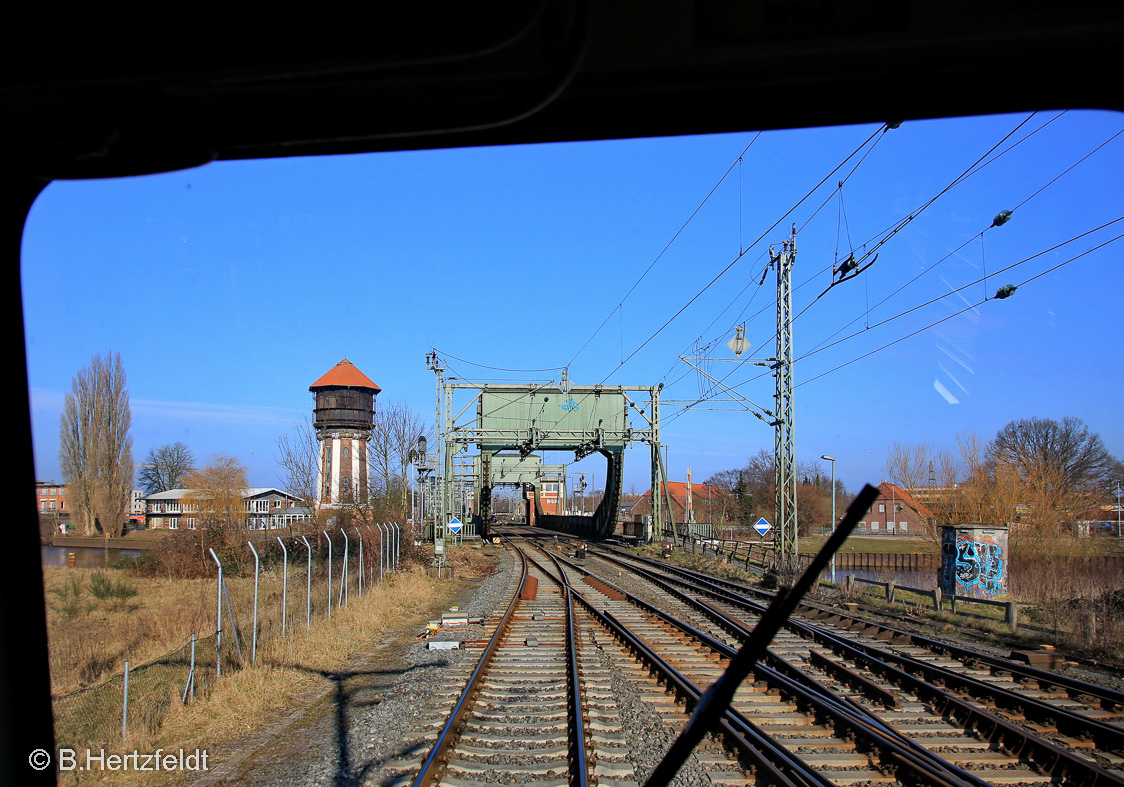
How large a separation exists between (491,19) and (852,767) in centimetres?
678

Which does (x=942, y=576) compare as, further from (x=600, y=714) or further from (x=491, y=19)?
(x=491, y=19)

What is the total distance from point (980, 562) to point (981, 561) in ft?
0.15

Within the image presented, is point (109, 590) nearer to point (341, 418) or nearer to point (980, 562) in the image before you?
point (980, 562)

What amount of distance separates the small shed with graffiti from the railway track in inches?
308

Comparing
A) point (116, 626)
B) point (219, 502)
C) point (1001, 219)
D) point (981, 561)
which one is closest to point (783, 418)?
point (981, 561)

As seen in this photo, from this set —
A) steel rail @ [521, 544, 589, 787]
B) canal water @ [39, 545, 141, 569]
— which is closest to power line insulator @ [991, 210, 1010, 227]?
steel rail @ [521, 544, 589, 787]

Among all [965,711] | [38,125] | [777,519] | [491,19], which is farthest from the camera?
[777,519]

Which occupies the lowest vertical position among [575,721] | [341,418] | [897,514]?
[897,514]

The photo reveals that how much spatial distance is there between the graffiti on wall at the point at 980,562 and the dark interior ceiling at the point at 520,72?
20.2m

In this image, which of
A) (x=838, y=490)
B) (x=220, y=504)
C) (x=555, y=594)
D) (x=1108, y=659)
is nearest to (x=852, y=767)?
(x=1108, y=659)

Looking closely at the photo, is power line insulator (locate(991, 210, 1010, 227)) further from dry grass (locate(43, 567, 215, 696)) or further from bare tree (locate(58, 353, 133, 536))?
bare tree (locate(58, 353, 133, 536))

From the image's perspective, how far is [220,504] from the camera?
31750 mm

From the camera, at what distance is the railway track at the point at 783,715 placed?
6.32 meters

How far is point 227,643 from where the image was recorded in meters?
12.1
